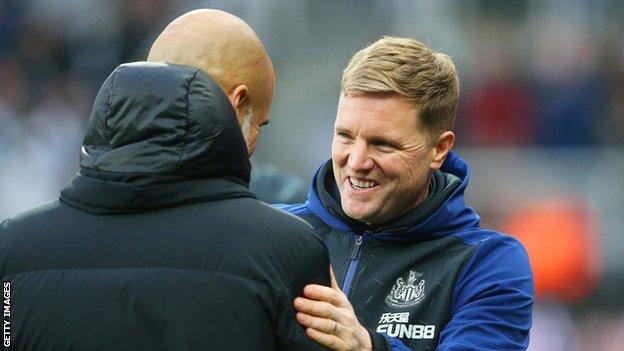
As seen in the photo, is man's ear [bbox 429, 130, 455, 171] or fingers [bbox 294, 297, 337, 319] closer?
fingers [bbox 294, 297, 337, 319]

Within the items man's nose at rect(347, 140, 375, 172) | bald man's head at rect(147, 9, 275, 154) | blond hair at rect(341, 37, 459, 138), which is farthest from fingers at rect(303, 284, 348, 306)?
blond hair at rect(341, 37, 459, 138)

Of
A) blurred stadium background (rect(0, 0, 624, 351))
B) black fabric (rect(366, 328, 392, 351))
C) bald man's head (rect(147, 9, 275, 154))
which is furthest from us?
blurred stadium background (rect(0, 0, 624, 351))

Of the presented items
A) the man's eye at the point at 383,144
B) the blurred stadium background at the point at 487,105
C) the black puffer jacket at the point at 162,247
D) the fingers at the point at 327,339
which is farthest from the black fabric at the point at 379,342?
the blurred stadium background at the point at 487,105

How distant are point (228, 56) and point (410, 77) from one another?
59 cm

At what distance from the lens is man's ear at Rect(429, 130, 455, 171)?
3.11 m

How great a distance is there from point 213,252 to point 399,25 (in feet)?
18.2

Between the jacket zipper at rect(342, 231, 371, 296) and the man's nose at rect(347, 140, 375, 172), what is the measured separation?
0.18 metres

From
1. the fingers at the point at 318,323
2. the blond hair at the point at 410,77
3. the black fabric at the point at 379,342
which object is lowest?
the black fabric at the point at 379,342

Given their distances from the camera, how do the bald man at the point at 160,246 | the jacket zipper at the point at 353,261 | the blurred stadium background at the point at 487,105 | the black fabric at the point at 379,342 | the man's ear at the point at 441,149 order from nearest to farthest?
the bald man at the point at 160,246
the black fabric at the point at 379,342
the jacket zipper at the point at 353,261
the man's ear at the point at 441,149
the blurred stadium background at the point at 487,105

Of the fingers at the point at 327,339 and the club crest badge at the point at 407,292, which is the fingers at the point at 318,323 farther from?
the club crest badge at the point at 407,292

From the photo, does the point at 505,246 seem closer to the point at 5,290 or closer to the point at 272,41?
the point at 5,290

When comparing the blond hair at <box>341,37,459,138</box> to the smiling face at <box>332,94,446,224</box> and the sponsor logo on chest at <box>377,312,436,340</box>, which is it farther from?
the sponsor logo on chest at <box>377,312,436,340</box>

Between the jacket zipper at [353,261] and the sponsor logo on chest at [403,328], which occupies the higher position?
the jacket zipper at [353,261]

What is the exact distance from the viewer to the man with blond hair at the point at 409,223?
285 cm
